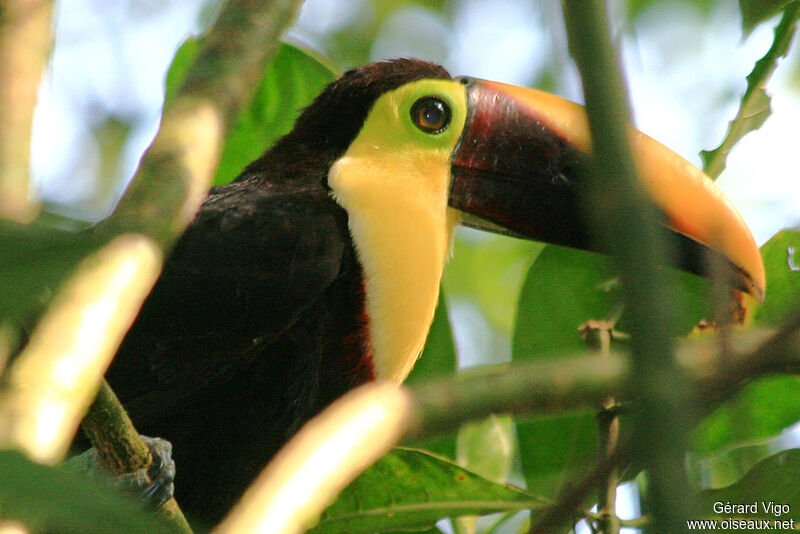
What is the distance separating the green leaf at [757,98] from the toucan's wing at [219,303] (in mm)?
1010

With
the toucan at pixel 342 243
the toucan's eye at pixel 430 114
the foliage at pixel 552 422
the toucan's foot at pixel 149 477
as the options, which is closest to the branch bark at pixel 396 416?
the foliage at pixel 552 422

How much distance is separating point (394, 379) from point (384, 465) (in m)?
0.56

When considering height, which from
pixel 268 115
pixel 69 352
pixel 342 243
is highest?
pixel 268 115

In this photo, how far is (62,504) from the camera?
1.84 ft

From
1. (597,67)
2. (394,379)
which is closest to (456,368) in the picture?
(394,379)

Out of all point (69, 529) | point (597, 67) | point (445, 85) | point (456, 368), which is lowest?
point (69, 529)

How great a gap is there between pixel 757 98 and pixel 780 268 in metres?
0.45

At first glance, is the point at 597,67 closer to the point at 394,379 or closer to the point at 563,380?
the point at 563,380

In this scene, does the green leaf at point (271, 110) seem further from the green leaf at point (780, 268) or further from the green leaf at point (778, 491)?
the green leaf at point (778, 491)

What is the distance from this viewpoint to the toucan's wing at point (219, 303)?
7.58ft

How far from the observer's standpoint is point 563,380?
1037mm

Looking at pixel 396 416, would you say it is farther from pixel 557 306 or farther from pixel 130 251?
pixel 557 306

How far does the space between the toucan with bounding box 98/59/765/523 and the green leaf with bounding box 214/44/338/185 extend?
0.22 metres

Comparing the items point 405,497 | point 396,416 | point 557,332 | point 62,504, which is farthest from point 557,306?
point 62,504
